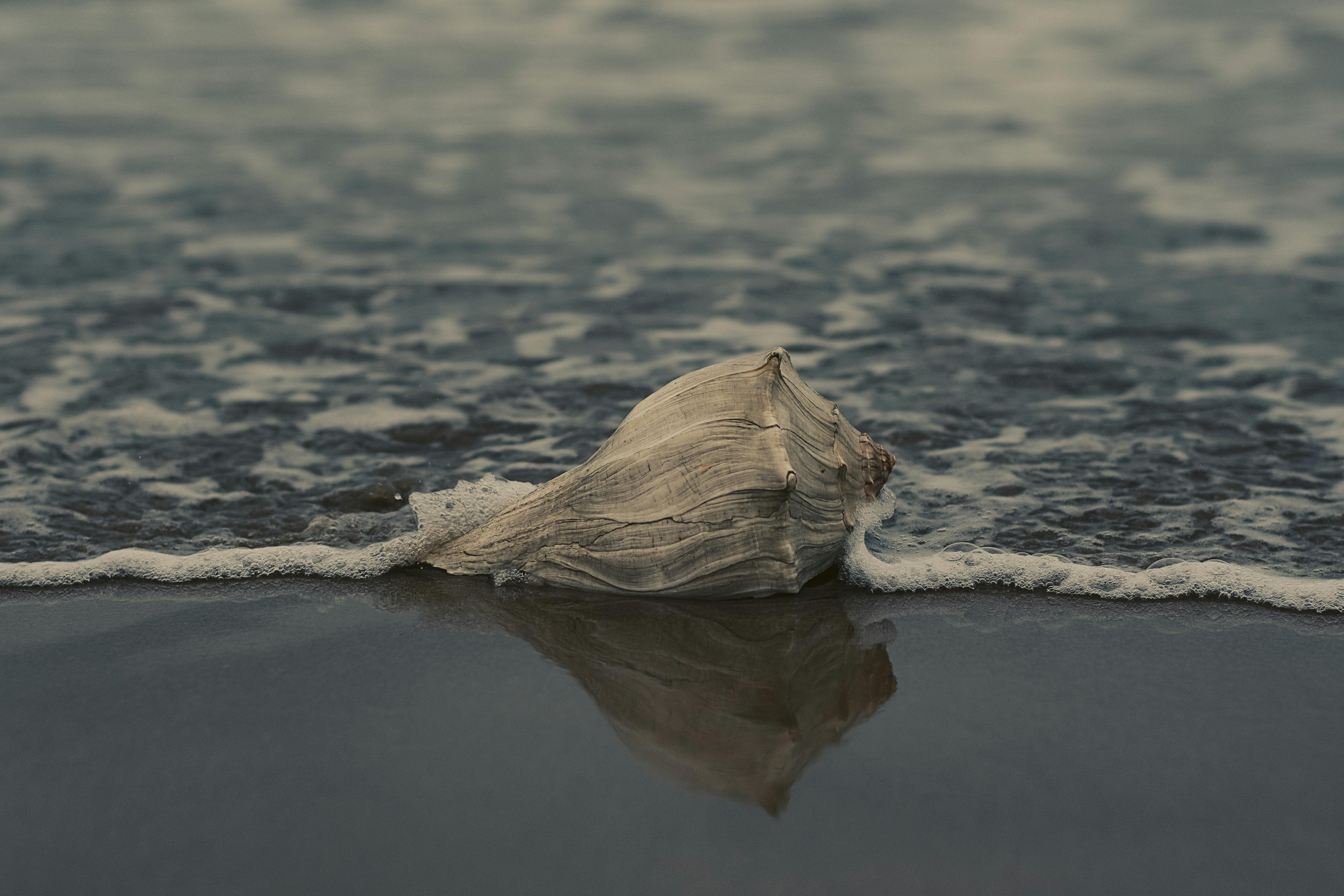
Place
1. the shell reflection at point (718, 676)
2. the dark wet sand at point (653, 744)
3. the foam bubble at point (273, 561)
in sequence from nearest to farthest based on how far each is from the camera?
the dark wet sand at point (653, 744), the shell reflection at point (718, 676), the foam bubble at point (273, 561)

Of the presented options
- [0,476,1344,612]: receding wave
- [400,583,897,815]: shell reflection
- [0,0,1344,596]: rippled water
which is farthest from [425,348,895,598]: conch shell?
[0,0,1344,596]: rippled water

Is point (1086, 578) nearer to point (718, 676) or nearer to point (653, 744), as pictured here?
point (718, 676)

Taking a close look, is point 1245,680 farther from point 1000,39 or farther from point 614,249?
point 1000,39

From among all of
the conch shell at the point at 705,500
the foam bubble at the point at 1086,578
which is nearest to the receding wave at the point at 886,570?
the foam bubble at the point at 1086,578

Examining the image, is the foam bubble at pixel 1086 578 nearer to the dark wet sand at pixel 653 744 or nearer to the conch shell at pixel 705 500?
the dark wet sand at pixel 653 744

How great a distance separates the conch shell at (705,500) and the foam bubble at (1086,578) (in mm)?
185

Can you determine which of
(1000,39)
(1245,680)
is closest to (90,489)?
(1245,680)

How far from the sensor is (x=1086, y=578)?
133 inches

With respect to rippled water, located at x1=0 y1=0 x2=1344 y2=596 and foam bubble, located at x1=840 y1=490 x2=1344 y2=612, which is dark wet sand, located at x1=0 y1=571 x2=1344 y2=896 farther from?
rippled water, located at x1=0 y1=0 x2=1344 y2=596

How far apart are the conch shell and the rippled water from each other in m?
0.59

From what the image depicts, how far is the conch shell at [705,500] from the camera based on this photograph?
9.98 feet

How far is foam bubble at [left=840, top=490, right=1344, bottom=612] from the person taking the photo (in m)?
3.29

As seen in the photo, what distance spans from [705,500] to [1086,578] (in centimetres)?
131

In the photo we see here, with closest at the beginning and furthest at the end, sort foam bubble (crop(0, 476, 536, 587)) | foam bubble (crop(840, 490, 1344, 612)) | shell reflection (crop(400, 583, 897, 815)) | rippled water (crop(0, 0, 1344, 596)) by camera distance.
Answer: shell reflection (crop(400, 583, 897, 815)) → foam bubble (crop(840, 490, 1344, 612)) → foam bubble (crop(0, 476, 536, 587)) → rippled water (crop(0, 0, 1344, 596))
